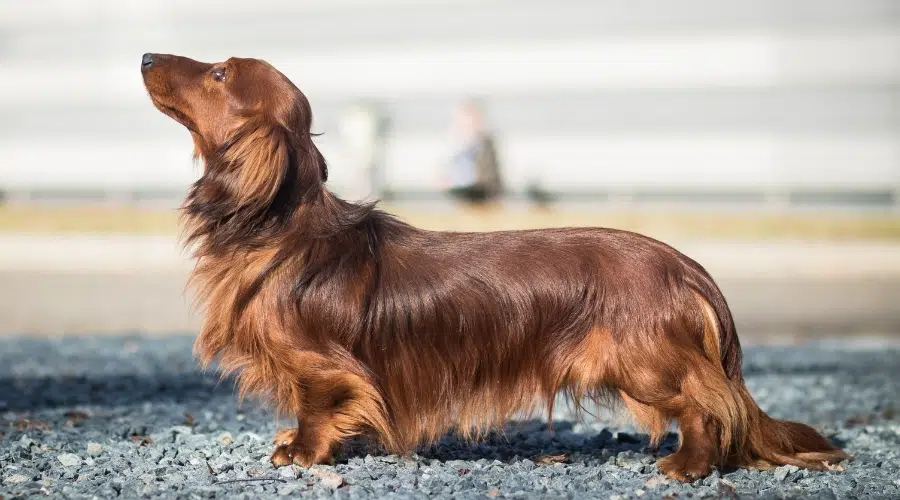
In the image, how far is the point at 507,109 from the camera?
23344mm

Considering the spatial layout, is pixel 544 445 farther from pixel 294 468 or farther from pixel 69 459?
pixel 69 459

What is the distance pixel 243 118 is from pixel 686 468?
2.43 meters

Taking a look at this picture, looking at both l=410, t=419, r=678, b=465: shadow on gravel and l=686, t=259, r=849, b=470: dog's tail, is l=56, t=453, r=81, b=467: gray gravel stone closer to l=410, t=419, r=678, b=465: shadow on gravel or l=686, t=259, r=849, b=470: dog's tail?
l=410, t=419, r=678, b=465: shadow on gravel

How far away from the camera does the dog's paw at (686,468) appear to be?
14.9ft

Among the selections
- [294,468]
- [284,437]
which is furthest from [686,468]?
[284,437]

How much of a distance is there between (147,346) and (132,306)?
342 cm

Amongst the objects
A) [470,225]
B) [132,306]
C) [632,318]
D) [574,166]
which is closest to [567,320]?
[632,318]

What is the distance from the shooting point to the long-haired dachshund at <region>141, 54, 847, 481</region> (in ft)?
14.8

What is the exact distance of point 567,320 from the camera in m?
4.57

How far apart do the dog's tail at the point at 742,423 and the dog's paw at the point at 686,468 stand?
0.18 metres

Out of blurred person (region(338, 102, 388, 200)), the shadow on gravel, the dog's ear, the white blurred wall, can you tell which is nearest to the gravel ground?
the shadow on gravel

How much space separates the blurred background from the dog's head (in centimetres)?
1324

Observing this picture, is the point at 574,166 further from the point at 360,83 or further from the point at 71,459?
the point at 71,459

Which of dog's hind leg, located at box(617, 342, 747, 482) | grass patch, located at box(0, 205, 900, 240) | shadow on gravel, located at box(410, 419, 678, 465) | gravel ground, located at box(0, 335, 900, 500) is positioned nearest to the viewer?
gravel ground, located at box(0, 335, 900, 500)
